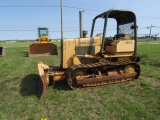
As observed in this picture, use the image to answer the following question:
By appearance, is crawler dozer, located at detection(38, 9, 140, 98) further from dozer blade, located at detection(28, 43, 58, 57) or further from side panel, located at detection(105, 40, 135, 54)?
dozer blade, located at detection(28, 43, 58, 57)

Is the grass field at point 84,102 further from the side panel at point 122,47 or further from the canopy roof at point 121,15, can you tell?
the canopy roof at point 121,15

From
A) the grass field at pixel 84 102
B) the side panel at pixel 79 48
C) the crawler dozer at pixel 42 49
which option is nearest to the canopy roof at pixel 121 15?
the side panel at pixel 79 48

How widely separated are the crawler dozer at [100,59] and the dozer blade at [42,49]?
9963 mm

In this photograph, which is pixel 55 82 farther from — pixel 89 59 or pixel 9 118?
pixel 9 118

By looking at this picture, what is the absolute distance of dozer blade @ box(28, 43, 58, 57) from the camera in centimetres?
1666

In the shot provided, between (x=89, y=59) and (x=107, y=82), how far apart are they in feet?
3.51

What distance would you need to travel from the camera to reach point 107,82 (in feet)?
22.4

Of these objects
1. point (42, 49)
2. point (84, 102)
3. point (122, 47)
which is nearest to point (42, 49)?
point (42, 49)

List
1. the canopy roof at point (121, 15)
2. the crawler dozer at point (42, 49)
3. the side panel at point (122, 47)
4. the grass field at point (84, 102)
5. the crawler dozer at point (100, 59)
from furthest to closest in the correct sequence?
the crawler dozer at point (42, 49), the canopy roof at point (121, 15), the side panel at point (122, 47), the crawler dozer at point (100, 59), the grass field at point (84, 102)

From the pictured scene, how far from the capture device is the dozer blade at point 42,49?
16656 millimetres

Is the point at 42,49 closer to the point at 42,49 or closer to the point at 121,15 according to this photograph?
the point at 42,49

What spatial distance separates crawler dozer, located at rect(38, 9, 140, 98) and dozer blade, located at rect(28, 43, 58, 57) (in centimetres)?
996

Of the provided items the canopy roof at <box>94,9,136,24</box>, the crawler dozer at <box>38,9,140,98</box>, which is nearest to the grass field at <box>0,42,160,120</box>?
the crawler dozer at <box>38,9,140,98</box>

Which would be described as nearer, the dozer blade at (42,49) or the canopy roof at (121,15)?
the canopy roof at (121,15)
